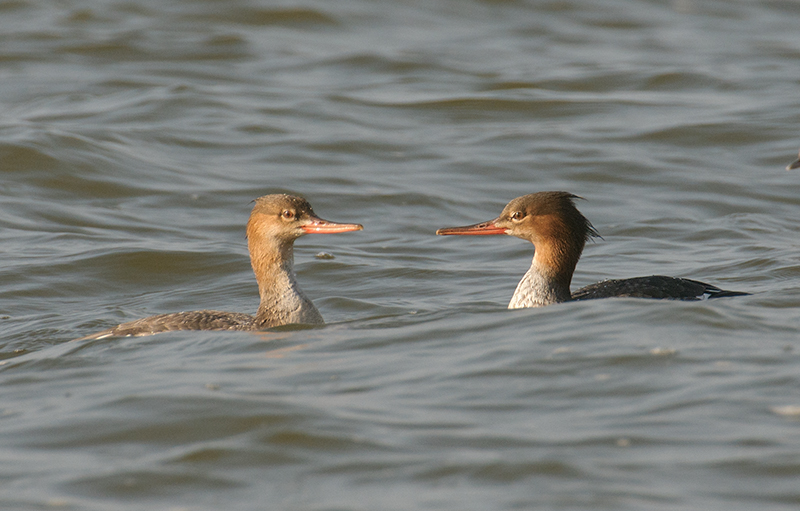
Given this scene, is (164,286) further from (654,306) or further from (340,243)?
(654,306)

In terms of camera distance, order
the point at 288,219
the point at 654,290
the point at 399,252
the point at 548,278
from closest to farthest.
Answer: the point at 288,219
the point at 654,290
the point at 548,278
the point at 399,252

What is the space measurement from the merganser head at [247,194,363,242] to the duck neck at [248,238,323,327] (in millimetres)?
78

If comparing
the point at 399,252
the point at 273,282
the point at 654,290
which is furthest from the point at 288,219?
the point at 399,252

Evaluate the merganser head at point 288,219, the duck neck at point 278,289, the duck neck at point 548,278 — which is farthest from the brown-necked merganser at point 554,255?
the duck neck at point 278,289

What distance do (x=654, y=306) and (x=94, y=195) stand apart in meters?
7.27

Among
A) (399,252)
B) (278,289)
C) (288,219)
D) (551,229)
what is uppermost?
(288,219)

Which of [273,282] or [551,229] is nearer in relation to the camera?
[273,282]

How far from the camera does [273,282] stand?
23.1 ft

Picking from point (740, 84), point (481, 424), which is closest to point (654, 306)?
point (481, 424)

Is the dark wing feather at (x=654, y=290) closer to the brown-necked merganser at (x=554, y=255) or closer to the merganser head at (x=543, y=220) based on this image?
the brown-necked merganser at (x=554, y=255)

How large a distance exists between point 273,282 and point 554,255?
73.5 inches

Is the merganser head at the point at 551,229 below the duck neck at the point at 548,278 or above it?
above

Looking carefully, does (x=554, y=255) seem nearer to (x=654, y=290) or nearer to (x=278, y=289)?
(x=654, y=290)

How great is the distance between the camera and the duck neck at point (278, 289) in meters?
6.95
